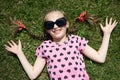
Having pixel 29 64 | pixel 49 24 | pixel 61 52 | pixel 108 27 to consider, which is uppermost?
pixel 49 24

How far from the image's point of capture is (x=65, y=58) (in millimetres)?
5289

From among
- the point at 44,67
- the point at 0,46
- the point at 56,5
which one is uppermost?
the point at 56,5

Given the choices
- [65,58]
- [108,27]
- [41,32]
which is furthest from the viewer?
[41,32]

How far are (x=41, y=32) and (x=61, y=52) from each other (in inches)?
21.3

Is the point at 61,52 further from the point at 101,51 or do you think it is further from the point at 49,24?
the point at 101,51

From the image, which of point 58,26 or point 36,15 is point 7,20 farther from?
point 58,26

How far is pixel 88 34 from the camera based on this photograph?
5641 millimetres

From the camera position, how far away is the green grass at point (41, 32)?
5.54m

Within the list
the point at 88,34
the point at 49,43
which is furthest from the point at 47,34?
the point at 88,34

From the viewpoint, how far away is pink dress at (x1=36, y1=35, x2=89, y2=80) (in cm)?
525

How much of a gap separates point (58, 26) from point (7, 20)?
3.18 feet

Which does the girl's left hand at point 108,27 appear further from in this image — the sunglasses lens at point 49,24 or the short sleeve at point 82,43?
the sunglasses lens at point 49,24

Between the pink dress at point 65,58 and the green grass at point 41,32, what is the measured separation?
220 mm

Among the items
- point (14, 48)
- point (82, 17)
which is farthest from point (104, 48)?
point (14, 48)
